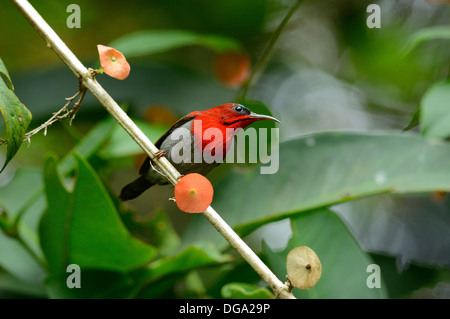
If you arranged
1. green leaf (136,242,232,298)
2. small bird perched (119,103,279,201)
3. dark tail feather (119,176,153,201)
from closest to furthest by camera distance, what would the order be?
small bird perched (119,103,279,201), dark tail feather (119,176,153,201), green leaf (136,242,232,298)

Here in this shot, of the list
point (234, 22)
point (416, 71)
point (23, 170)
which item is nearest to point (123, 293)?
point (23, 170)

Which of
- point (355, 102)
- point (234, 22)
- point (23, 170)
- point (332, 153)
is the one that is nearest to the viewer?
point (332, 153)

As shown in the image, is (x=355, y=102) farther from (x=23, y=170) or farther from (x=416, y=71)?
(x=23, y=170)

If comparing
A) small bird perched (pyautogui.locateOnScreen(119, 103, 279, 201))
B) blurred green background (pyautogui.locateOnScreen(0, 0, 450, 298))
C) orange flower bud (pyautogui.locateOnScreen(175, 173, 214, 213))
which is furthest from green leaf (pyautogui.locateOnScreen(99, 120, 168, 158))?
orange flower bud (pyautogui.locateOnScreen(175, 173, 214, 213))

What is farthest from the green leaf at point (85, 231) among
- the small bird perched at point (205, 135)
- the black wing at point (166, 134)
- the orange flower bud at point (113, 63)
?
the orange flower bud at point (113, 63)

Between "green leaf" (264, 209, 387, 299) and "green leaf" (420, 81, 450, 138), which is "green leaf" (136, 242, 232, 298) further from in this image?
"green leaf" (420, 81, 450, 138)

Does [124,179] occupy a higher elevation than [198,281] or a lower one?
higher

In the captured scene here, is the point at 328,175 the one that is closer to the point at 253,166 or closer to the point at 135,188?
the point at 253,166
